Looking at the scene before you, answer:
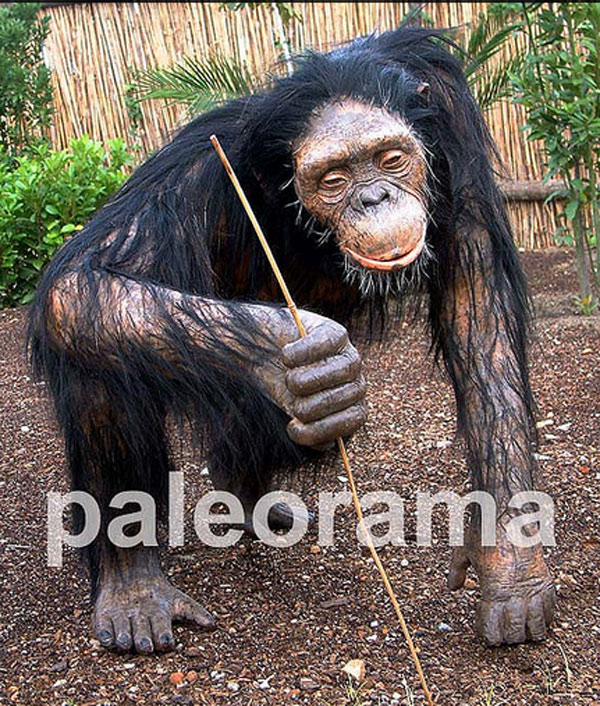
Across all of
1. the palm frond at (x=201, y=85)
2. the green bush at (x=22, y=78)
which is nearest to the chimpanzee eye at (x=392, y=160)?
the palm frond at (x=201, y=85)

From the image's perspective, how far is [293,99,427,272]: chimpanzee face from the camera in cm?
239

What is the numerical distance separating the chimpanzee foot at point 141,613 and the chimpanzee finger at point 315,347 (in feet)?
2.86

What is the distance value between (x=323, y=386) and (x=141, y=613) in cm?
91

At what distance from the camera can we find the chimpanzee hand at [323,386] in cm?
209

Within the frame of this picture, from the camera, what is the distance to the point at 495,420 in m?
2.67

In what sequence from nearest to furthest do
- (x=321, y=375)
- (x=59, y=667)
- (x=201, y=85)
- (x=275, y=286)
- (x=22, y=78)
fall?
(x=321, y=375)
(x=59, y=667)
(x=275, y=286)
(x=201, y=85)
(x=22, y=78)

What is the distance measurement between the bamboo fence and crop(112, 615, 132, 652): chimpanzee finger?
4796mm

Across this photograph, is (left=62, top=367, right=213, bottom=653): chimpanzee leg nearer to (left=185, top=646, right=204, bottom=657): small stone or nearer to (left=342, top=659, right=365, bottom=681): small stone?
(left=185, top=646, right=204, bottom=657): small stone

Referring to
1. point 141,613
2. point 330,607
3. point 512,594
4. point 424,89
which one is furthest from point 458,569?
point 424,89

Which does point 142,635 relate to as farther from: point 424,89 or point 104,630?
point 424,89

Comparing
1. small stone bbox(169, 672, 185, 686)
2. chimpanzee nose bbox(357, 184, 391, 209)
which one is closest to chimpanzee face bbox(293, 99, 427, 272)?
chimpanzee nose bbox(357, 184, 391, 209)

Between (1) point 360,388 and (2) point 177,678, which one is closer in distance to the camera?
(1) point 360,388

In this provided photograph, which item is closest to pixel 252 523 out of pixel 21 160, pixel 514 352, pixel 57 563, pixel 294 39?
pixel 57 563

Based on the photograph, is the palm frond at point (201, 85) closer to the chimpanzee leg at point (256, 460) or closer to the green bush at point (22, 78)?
the green bush at point (22, 78)
